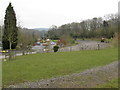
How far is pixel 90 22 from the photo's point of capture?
6531 centimetres

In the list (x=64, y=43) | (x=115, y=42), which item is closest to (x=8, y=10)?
(x=64, y=43)

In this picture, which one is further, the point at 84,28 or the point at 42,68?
the point at 84,28

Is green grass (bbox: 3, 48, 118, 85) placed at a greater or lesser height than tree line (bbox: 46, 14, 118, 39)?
lesser

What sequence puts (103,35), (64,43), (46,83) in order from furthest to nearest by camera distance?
1. (103,35)
2. (64,43)
3. (46,83)

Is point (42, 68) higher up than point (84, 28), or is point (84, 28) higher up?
point (84, 28)

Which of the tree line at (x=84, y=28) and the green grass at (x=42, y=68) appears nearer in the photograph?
the green grass at (x=42, y=68)

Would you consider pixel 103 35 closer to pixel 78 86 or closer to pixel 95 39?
pixel 95 39

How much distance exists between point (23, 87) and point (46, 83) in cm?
106

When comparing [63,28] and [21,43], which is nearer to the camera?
[21,43]

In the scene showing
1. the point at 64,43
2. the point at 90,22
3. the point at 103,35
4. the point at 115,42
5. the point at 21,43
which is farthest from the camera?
the point at 90,22

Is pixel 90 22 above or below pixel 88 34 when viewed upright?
above

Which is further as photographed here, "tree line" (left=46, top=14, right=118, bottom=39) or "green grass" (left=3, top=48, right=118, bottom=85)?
"tree line" (left=46, top=14, right=118, bottom=39)

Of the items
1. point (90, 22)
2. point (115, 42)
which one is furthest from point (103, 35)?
point (115, 42)

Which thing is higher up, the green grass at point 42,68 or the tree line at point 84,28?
the tree line at point 84,28
